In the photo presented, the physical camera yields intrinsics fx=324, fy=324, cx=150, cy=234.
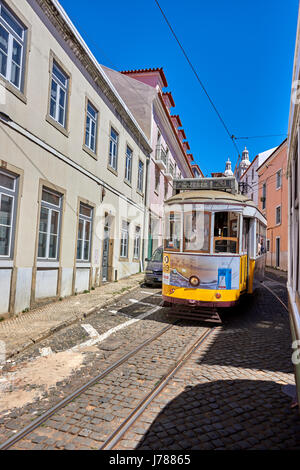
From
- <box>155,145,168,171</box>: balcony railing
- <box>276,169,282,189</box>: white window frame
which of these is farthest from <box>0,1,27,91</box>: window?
<box>276,169,282,189</box>: white window frame

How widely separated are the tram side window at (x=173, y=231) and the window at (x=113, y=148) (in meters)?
6.39

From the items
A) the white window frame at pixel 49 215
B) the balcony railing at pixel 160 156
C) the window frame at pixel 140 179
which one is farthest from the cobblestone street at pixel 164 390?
the balcony railing at pixel 160 156

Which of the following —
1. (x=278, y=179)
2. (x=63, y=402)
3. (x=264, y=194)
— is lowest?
(x=63, y=402)

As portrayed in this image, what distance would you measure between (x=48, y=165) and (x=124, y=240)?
7175 millimetres

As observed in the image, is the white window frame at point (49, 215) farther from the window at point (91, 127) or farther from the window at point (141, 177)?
the window at point (141, 177)

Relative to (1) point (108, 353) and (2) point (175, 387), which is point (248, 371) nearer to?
(2) point (175, 387)

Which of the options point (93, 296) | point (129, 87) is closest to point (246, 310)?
point (93, 296)

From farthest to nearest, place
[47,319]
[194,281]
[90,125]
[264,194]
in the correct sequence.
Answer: [264,194] < [90,125] < [194,281] < [47,319]

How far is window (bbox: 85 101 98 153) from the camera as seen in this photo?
11.5m

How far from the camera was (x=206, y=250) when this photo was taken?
7598 millimetres

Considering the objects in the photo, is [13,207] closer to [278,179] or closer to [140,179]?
[140,179]

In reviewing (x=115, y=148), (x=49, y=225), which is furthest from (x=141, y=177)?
(x=49, y=225)

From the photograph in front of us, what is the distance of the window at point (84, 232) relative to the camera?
11.1 metres
